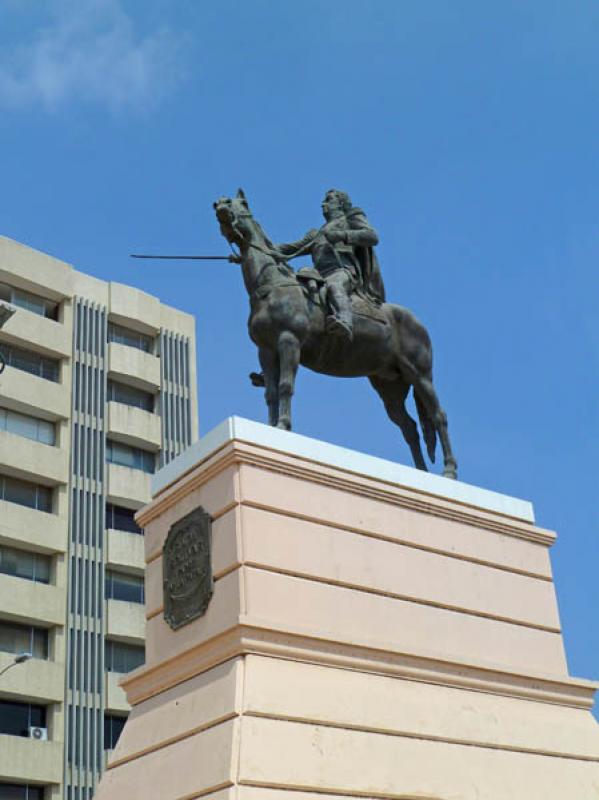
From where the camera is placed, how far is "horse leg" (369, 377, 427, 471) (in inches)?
525

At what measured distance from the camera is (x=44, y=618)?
125ft

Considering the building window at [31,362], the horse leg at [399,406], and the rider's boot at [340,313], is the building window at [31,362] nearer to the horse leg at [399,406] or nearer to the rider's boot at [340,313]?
the horse leg at [399,406]

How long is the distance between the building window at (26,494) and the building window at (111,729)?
7.75 meters

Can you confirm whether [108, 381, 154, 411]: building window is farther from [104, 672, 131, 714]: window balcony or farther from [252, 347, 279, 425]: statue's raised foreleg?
[252, 347, 279, 425]: statue's raised foreleg

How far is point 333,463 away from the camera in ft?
35.5

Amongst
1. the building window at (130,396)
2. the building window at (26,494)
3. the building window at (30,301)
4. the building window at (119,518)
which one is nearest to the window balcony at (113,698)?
the building window at (119,518)

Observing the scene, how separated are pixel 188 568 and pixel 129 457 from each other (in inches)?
1344

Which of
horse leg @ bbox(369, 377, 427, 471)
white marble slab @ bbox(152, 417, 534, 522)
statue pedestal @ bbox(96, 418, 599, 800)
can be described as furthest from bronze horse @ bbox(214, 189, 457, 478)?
statue pedestal @ bbox(96, 418, 599, 800)

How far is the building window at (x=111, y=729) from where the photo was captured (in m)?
38.3

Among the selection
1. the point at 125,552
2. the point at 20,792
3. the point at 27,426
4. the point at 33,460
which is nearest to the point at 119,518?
the point at 125,552

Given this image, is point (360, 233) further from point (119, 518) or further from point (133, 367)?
point (133, 367)

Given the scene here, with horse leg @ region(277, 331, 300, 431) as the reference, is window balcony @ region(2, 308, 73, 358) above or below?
above

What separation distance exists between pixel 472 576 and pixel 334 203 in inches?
181

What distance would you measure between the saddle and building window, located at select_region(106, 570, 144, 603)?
30.2 meters
